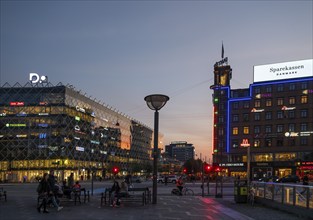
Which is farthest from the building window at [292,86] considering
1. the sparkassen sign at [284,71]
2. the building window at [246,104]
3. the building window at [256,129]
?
the building window at [256,129]

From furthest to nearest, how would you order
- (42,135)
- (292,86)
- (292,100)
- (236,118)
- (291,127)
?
(236,118) → (292,86) → (291,127) → (292,100) → (42,135)

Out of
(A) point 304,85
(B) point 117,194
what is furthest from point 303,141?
(B) point 117,194

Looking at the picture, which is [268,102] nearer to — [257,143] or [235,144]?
[257,143]

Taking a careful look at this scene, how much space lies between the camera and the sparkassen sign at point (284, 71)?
106 metres

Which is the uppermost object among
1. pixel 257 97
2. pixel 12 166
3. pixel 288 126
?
pixel 257 97

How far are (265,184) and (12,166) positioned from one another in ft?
297

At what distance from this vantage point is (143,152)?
183125 millimetres

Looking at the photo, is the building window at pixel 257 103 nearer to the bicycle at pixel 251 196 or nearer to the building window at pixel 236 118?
the building window at pixel 236 118

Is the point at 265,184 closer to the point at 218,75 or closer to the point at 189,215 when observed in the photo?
the point at 189,215

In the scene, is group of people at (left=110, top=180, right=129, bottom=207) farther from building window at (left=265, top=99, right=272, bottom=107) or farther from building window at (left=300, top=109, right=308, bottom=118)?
building window at (left=265, top=99, right=272, bottom=107)

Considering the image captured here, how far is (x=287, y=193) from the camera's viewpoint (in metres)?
19.3

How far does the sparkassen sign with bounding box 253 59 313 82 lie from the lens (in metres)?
106

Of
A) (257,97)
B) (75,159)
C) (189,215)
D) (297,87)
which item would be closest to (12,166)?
(75,159)

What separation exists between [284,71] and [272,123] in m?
14.2
